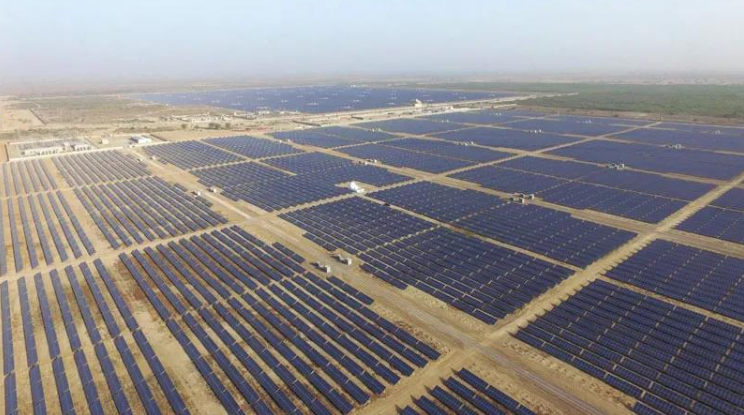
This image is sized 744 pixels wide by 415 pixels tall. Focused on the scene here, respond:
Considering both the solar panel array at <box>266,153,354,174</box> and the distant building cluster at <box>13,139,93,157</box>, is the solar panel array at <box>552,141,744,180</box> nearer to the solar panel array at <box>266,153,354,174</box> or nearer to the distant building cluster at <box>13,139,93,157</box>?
the solar panel array at <box>266,153,354,174</box>

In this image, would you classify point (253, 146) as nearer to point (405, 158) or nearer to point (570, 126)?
point (405, 158)

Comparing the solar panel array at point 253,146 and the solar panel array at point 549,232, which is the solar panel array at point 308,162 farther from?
the solar panel array at point 549,232

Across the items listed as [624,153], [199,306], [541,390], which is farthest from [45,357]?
[624,153]

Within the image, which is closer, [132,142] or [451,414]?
[451,414]

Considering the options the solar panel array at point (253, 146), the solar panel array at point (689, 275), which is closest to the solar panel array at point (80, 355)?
the solar panel array at point (689, 275)

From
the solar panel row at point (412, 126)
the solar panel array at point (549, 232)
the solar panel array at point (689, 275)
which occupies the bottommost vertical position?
the solar panel array at point (689, 275)

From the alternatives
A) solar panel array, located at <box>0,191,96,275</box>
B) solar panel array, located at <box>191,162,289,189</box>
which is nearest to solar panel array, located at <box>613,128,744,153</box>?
solar panel array, located at <box>191,162,289,189</box>

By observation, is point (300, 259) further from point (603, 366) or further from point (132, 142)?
point (132, 142)
